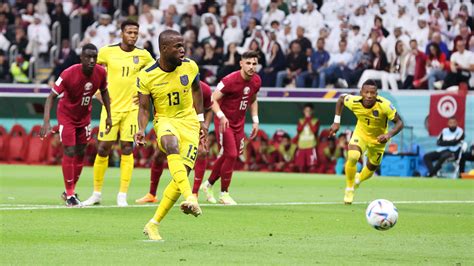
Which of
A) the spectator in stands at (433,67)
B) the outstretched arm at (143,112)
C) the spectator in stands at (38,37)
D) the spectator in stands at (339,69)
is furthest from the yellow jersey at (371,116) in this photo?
the spectator in stands at (38,37)

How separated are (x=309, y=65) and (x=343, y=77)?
113 centimetres

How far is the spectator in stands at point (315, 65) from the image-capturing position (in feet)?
97.9

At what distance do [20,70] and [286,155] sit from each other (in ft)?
30.1

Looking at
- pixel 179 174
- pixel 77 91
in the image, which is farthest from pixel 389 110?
pixel 179 174

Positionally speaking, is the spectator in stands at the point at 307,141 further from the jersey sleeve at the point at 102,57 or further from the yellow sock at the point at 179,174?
the yellow sock at the point at 179,174

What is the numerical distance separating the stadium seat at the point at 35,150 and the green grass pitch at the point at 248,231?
11.9 metres

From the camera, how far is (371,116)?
18.5m

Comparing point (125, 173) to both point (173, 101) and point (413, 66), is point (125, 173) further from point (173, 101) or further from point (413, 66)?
point (413, 66)

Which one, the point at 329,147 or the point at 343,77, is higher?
the point at 343,77

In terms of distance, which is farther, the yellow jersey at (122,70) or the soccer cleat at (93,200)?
the yellow jersey at (122,70)

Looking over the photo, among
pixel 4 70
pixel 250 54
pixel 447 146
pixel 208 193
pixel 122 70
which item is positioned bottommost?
pixel 447 146

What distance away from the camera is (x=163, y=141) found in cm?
1191

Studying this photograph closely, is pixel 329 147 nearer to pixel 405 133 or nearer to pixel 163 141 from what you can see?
pixel 405 133

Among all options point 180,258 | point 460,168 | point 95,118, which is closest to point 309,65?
point 460,168
